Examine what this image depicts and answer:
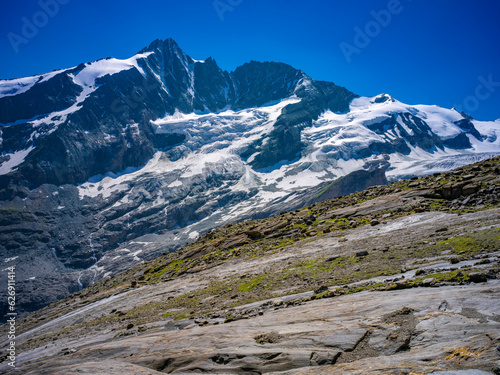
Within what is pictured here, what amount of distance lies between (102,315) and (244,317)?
2428cm

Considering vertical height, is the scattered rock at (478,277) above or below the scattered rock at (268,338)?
below

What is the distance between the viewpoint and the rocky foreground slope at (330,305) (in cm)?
1186

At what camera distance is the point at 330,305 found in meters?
17.2

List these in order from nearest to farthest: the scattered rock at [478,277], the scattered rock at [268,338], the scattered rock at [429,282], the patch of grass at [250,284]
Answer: the scattered rock at [268,338] < the scattered rock at [478,277] < the scattered rock at [429,282] < the patch of grass at [250,284]

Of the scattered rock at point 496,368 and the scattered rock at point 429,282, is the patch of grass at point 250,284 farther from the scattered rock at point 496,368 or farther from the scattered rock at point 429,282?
the scattered rock at point 496,368

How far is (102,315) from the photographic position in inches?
1419

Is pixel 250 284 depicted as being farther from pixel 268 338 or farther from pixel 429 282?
pixel 429 282

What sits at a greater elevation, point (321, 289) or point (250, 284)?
point (250, 284)

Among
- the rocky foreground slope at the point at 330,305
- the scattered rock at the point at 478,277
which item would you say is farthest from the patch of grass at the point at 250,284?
the scattered rock at the point at 478,277

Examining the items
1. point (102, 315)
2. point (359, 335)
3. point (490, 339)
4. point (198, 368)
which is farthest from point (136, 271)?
point (490, 339)

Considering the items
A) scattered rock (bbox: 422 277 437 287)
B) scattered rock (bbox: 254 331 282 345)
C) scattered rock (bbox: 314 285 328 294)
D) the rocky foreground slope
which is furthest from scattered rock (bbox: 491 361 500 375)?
scattered rock (bbox: 314 285 328 294)

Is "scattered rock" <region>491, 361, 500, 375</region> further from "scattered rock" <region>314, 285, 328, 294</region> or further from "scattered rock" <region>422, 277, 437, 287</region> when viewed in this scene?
"scattered rock" <region>314, 285, 328, 294</region>

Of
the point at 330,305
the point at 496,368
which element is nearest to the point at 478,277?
the point at 330,305

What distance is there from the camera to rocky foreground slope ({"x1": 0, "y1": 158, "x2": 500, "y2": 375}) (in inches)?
467
